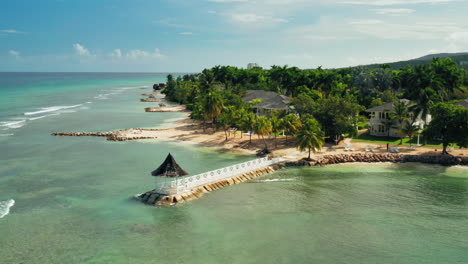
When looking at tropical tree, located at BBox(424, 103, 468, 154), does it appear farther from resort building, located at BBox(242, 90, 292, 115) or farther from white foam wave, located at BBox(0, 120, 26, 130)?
white foam wave, located at BBox(0, 120, 26, 130)

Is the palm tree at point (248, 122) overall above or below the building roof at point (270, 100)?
below

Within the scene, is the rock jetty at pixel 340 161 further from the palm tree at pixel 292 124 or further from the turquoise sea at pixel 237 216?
the palm tree at pixel 292 124

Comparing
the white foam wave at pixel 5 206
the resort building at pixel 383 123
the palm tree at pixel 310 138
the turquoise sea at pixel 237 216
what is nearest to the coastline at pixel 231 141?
the palm tree at pixel 310 138

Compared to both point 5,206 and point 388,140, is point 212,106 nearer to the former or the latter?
point 388,140

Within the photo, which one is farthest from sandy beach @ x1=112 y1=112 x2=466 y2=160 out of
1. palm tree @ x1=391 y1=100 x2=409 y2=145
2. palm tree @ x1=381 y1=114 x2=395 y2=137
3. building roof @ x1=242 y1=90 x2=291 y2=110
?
building roof @ x1=242 y1=90 x2=291 y2=110

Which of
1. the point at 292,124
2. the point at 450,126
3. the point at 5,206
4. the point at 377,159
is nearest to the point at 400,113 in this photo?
the point at 450,126

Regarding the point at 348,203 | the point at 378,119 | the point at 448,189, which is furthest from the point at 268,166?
the point at 378,119
